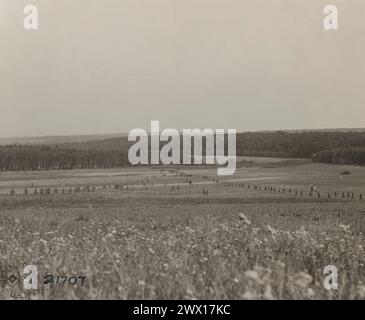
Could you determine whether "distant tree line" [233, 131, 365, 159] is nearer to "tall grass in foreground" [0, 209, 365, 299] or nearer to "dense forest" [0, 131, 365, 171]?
"dense forest" [0, 131, 365, 171]

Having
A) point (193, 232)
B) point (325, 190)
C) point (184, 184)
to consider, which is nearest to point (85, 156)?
point (184, 184)

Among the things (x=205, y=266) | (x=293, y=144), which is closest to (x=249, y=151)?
(x=293, y=144)

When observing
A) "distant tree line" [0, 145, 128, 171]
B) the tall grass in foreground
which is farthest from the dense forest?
the tall grass in foreground

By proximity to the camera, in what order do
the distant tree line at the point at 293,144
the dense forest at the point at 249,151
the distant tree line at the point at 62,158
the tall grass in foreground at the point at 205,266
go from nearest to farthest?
1. the tall grass in foreground at the point at 205,266
2. the dense forest at the point at 249,151
3. the distant tree line at the point at 293,144
4. the distant tree line at the point at 62,158

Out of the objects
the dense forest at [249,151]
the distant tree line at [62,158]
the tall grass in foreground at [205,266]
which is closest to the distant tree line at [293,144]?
the dense forest at [249,151]

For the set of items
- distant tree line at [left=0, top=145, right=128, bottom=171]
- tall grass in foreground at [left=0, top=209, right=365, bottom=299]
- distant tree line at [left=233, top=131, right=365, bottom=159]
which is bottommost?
tall grass in foreground at [left=0, top=209, right=365, bottom=299]

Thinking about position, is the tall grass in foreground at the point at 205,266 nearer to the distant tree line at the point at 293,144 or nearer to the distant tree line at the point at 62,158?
the distant tree line at the point at 293,144

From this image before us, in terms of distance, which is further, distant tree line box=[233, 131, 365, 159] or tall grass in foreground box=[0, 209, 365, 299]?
distant tree line box=[233, 131, 365, 159]
